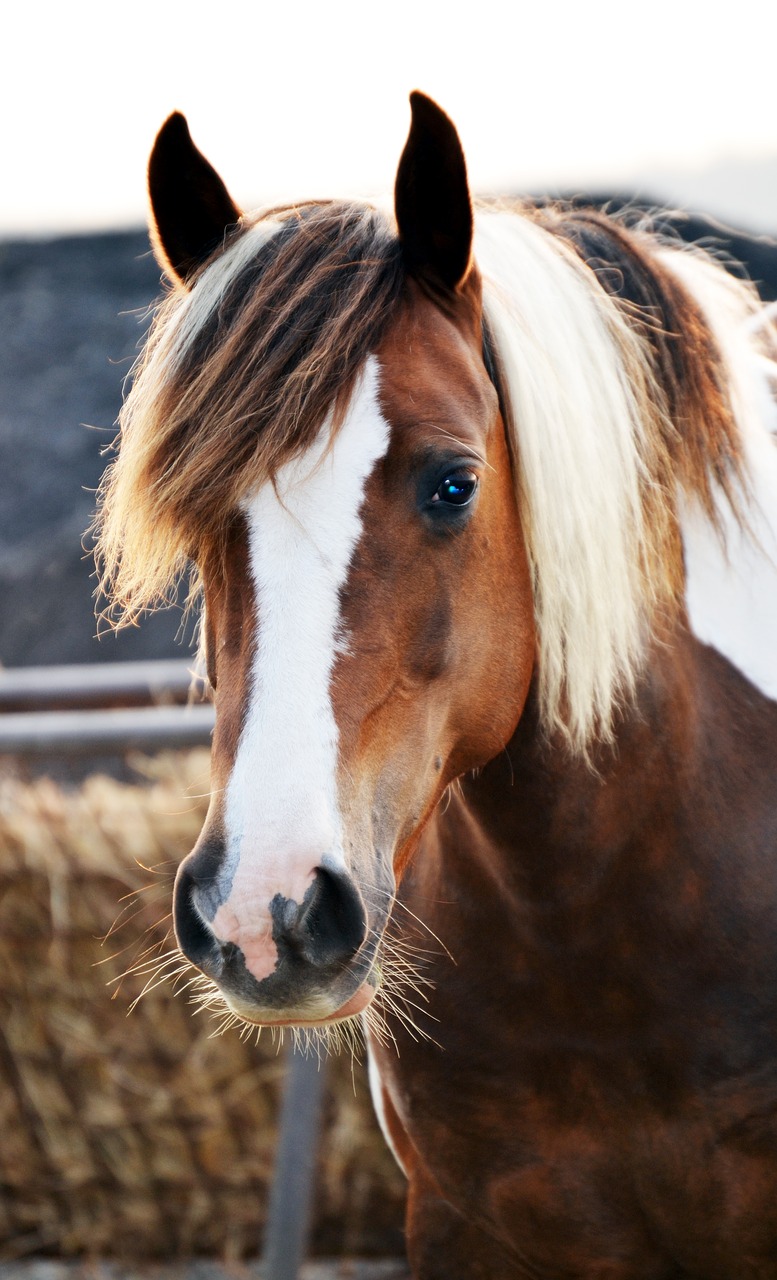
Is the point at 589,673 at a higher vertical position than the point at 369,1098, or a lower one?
higher

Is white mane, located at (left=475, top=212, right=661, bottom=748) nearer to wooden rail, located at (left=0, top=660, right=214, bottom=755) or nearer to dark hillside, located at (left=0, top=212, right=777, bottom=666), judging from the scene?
wooden rail, located at (left=0, top=660, right=214, bottom=755)

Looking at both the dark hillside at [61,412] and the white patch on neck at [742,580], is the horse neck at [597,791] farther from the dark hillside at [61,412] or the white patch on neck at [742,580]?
the dark hillside at [61,412]

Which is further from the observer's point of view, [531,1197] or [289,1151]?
[289,1151]

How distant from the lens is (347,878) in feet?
4.00

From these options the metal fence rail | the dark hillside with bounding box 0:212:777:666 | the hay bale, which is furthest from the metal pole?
the dark hillside with bounding box 0:212:777:666

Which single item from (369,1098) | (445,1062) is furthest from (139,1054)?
(445,1062)

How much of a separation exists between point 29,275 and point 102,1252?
57.0 feet

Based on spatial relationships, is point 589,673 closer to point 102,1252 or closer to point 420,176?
point 420,176

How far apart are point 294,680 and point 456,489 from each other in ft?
1.08

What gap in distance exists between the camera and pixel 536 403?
1573mm

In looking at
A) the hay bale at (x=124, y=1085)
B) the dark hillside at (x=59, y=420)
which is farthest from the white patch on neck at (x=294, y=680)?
the dark hillside at (x=59, y=420)

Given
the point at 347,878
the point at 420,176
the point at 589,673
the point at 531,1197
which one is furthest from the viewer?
the point at 531,1197

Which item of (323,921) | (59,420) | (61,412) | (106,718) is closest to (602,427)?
(323,921)

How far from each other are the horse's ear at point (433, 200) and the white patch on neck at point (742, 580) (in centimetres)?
56
